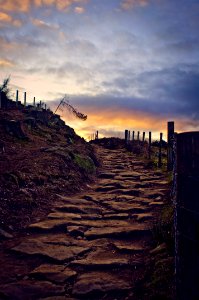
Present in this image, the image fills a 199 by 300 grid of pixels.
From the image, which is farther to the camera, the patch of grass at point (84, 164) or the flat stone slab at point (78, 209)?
the patch of grass at point (84, 164)

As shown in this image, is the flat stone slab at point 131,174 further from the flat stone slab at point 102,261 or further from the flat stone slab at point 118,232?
the flat stone slab at point 102,261

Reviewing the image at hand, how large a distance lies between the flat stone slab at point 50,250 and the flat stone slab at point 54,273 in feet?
1.01

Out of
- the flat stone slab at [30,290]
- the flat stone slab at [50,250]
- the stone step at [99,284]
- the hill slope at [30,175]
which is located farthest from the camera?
the hill slope at [30,175]

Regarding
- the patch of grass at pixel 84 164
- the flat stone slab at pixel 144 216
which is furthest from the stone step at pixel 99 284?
the patch of grass at pixel 84 164

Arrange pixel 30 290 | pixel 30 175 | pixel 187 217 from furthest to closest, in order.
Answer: pixel 30 175
pixel 30 290
pixel 187 217

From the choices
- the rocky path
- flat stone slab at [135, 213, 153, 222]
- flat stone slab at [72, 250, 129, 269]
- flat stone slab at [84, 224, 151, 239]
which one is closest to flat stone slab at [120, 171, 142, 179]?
the rocky path

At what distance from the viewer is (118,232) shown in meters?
6.67

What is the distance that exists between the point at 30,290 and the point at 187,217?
2.62m

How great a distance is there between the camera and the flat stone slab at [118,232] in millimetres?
6641

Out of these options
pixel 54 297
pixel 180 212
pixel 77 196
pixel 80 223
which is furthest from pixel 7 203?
Result: pixel 180 212

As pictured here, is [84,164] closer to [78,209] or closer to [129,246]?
[78,209]

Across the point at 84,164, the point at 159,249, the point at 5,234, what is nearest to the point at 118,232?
the point at 159,249

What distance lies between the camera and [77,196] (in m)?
9.89

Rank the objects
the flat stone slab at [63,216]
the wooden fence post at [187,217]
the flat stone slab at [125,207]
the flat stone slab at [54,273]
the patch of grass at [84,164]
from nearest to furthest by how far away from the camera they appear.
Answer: the wooden fence post at [187,217] < the flat stone slab at [54,273] < the flat stone slab at [63,216] < the flat stone slab at [125,207] < the patch of grass at [84,164]
